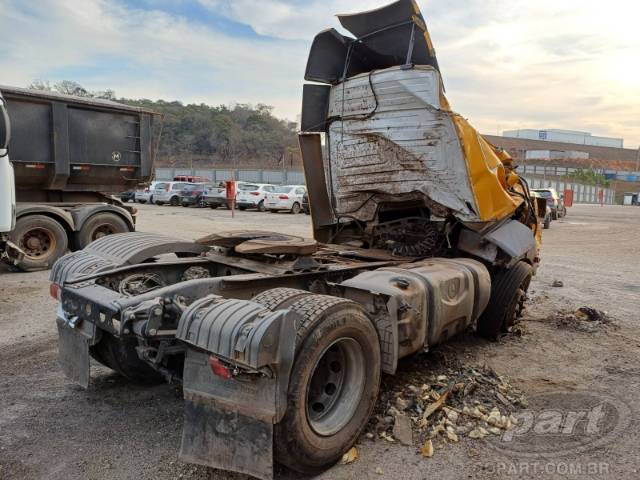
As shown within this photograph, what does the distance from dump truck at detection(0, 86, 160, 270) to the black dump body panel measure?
0.02 metres

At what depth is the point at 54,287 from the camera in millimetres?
4277

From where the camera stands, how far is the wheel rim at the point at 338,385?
337 centimetres

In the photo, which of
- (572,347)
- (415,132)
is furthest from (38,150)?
(572,347)

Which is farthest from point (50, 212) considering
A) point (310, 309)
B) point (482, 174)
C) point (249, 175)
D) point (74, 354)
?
point (249, 175)

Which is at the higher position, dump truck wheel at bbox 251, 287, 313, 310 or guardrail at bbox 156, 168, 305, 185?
guardrail at bbox 156, 168, 305, 185

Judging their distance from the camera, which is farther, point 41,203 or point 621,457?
point 41,203

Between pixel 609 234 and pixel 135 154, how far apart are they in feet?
54.3

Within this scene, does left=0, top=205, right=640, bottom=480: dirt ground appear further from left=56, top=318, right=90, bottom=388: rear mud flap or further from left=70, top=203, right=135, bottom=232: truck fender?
left=70, top=203, right=135, bottom=232: truck fender

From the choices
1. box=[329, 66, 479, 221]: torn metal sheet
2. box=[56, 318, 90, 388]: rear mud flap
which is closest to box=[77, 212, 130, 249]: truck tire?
box=[329, 66, 479, 221]: torn metal sheet

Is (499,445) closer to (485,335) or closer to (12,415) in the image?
(485,335)

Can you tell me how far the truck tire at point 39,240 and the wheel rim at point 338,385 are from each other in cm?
821

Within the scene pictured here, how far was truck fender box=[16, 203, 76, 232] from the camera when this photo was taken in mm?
9813

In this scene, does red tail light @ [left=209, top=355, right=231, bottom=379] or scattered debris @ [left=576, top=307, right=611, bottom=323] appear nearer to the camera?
red tail light @ [left=209, top=355, right=231, bottom=379]

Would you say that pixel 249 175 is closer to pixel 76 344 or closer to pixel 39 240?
pixel 39 240
